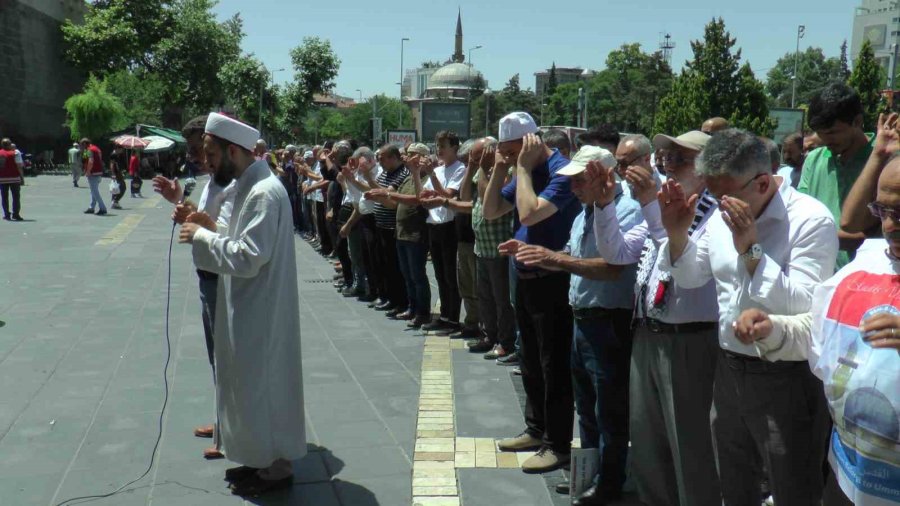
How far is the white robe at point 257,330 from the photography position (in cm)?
421

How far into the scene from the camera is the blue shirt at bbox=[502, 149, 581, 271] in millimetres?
4578

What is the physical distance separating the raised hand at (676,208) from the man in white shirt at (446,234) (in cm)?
477

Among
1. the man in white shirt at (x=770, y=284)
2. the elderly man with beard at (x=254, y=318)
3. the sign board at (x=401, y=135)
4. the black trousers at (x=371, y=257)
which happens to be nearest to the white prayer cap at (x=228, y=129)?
the elderly man with beard at (x=254, y=318)

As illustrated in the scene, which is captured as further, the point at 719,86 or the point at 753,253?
the point at 719,86

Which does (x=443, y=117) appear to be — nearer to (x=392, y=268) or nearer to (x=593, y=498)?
(x=392, y=268)

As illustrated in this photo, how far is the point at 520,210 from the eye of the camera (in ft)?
15.0

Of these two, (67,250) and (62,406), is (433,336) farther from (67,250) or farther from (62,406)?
(67,250)

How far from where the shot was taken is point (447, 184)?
8320 mm

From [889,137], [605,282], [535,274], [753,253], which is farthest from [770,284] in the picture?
[535,274]

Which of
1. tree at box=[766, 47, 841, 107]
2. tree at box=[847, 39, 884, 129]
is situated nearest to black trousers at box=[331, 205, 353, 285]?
tree at box=[847, 39, 884, 129]

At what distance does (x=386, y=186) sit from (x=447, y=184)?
921 mm

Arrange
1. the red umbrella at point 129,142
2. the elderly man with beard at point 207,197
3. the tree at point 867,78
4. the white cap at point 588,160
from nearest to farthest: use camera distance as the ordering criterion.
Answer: the white cap at point 588,160, the elderly man with beard at point 207,197, the red umbrella at point 129,142, the tree at point 867,78

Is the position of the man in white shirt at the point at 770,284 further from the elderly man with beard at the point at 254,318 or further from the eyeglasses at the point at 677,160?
the elderly man with beard at the point at 254,318

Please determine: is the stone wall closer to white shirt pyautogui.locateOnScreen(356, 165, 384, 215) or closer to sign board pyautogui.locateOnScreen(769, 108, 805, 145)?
sign board pyautogui.locateOnScreen(769, 108, 805, 145)
